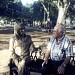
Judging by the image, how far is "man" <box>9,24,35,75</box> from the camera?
248 inches

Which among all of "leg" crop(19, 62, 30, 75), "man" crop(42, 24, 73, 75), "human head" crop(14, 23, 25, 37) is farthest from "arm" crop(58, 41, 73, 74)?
"human head" crop(14, 23, 25, 37)

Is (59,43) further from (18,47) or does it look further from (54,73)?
(18,47)

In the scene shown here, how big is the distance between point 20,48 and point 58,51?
1234 mm

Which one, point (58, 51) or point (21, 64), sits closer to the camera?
point (58, 51)

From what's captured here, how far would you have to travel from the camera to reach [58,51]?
571cm

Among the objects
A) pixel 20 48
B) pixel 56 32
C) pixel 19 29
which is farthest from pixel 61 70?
pixel 19 29

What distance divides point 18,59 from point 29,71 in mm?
385

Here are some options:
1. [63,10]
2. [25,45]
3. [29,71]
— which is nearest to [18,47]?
[25,45]

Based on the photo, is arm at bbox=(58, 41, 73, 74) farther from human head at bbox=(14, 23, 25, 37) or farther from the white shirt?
human head at bbox=(14, 23, 25, 37)

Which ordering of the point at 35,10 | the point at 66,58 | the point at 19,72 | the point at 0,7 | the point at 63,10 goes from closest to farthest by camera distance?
the point at 66,58 → the point at 19,72 → the point at 63,10 → the point at 0,7 → the point at 35,10

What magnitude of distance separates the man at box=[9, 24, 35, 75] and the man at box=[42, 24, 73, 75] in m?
0.67

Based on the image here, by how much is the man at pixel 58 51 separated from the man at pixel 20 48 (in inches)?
26.4

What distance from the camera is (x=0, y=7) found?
52375 millimetres

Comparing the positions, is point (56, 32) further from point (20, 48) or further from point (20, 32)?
point (20, 48)
